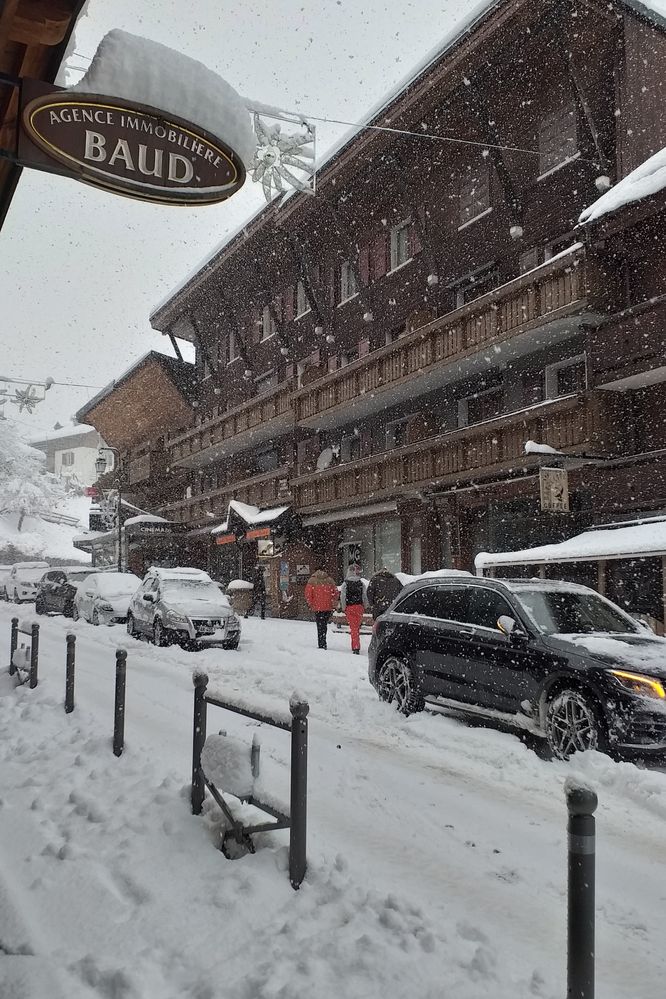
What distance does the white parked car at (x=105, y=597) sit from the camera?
20750mm

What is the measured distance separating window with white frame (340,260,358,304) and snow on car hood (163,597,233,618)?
14.1 metres

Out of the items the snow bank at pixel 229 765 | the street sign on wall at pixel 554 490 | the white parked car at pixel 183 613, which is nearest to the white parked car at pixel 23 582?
the white parked car at pixel 183 613

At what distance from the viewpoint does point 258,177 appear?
19938 millimetres

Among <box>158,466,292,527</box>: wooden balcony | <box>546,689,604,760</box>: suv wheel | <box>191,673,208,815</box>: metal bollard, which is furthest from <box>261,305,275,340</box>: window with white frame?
<box>191,673,208,815</box>: metal bollard

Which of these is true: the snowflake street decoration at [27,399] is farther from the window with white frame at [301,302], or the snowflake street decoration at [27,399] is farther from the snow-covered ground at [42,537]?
the snow-covered ground at [42,537]

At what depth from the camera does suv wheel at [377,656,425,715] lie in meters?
8.85

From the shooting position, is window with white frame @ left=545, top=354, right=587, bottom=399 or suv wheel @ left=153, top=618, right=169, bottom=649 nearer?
suv wheel @ left=153, top=618, right=169, bottom=649

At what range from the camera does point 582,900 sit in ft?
8.95

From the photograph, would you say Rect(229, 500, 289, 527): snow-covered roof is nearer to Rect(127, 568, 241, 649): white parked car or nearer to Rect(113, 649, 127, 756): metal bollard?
Rect(127, 568, 241, 649): white parked car

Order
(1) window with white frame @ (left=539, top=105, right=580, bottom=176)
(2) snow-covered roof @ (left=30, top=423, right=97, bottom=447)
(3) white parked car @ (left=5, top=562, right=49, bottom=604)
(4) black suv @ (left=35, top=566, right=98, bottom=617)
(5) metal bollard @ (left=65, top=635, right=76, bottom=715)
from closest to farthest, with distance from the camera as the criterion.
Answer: (5) metal bollard @ (left=65, top=635, right=76, bottom=715) < (1) window with white frame @ (left=539, top=105, right=580, bottom=176) < (4) black suv @ (left=35, top=566, right=98, bottom=617) < (3) white parked car @ (left=5, top=562, right=49, bottom=604) < (2) snow-covered roof @ (left=30, top=423, right=97, bottom=447)

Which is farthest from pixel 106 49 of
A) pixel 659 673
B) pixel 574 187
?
pixel 574 187

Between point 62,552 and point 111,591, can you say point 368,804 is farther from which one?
point 62,552

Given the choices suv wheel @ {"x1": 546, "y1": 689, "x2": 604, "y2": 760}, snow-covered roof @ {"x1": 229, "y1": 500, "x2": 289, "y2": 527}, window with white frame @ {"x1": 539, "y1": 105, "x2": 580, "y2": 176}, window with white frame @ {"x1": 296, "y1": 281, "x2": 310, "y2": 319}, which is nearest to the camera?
suv wheel @ {"x1": 546, "y1": 689, "x2": 604, "y2": 760}

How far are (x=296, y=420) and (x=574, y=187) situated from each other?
40.1 feet
